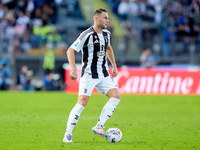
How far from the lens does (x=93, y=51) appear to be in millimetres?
7398

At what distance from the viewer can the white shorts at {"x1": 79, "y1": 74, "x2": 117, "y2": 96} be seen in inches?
286

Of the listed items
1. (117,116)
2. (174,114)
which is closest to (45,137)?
(117,116)

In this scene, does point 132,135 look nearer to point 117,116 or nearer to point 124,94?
point 117,116

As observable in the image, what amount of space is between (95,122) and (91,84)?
11.1 ft

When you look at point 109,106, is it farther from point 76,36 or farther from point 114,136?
point 76,36

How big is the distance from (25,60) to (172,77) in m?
7.36

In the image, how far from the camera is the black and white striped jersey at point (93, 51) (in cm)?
732

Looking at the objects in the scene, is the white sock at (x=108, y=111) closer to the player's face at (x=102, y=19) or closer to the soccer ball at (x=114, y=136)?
the soccer ball at (x=114, y=136)

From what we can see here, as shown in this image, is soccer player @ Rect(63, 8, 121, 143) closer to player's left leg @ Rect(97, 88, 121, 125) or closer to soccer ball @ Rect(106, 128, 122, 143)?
player's left leg @ Rect(97, 88, 121, 125)

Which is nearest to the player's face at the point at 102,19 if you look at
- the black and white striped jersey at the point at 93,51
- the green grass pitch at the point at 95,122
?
the black and white striped jersey at the point at 93,51

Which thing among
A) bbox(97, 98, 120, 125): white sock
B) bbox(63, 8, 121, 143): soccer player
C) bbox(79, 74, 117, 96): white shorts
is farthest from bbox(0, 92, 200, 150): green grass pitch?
bbox(79, 74, 117, 96): white shorts

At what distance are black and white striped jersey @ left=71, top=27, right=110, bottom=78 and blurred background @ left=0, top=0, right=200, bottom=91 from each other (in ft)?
46.8

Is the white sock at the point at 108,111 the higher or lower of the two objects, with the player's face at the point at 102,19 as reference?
lower

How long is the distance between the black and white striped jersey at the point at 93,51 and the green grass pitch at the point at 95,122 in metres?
1.18
